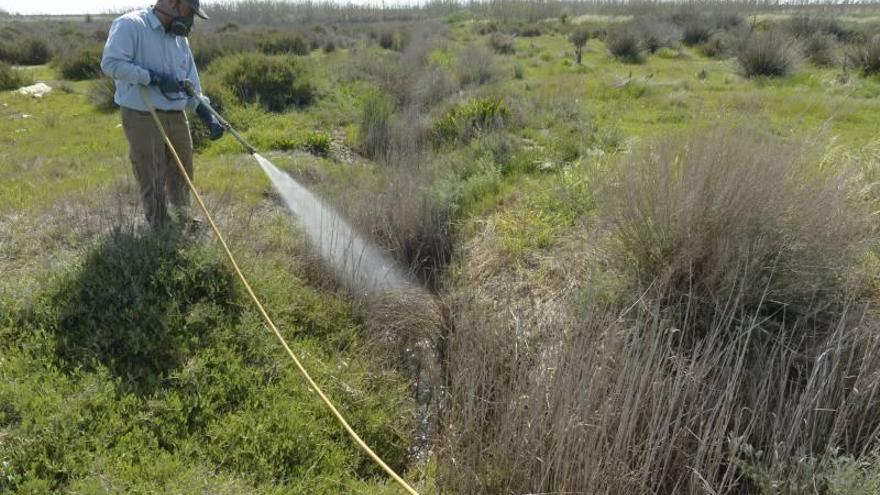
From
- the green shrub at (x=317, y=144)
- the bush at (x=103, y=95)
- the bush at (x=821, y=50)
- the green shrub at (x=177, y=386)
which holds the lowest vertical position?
the green shrub at (x=177, y=386)

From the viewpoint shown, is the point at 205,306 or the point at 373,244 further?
the point at 373,244

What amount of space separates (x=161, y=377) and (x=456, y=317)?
1842 mm

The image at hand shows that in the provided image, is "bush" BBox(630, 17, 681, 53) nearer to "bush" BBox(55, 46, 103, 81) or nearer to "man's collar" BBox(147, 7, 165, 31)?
"bush" BBox(55, 46, 103, 81)

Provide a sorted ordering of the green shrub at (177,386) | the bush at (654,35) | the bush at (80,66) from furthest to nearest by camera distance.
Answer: the bush at (654,35) → the bush at (80,66) → the green shrub at (177,386)

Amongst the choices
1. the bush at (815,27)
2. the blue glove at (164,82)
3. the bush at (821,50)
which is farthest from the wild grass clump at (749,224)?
the bush at (815,27)

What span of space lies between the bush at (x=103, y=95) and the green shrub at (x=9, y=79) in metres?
3.31

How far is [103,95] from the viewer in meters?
10.7

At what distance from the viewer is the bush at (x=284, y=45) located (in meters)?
18.2

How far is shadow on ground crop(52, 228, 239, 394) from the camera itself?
324 centimetres

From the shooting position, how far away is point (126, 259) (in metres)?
3.78

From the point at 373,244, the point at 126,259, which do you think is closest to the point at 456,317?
the point at 373,244

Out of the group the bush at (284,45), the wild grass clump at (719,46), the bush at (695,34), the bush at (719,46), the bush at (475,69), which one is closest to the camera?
the bush at (475,69)

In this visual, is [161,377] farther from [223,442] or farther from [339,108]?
[339,108]

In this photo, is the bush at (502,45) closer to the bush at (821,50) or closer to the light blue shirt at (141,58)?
the bush at (821,50)
